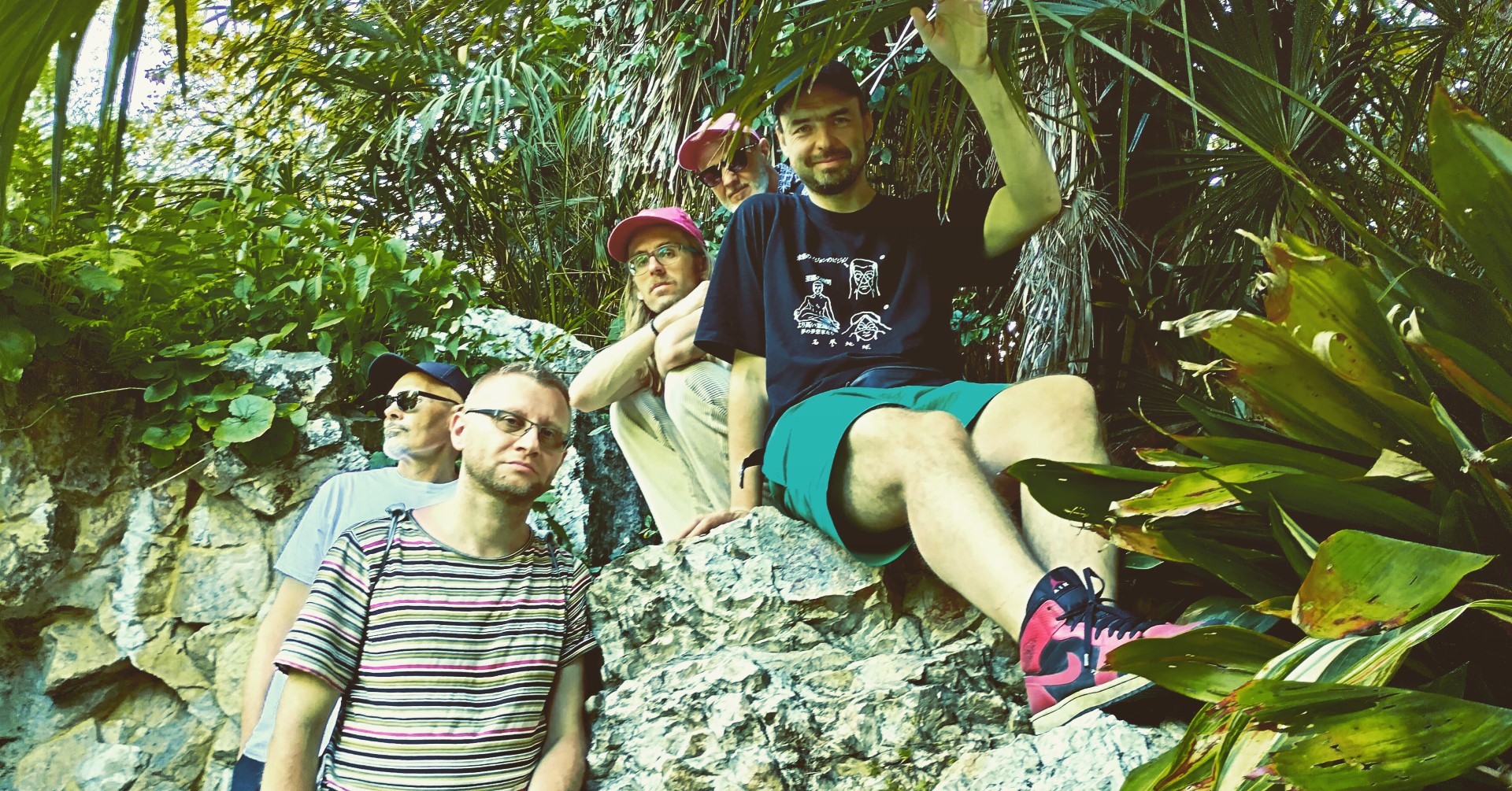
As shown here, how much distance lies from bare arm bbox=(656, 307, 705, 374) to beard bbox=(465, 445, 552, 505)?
0.77 m

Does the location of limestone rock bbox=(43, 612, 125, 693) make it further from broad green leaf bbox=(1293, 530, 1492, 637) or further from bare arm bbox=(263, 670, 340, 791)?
broad green leaf bbox=(1293, 530, 1492, 637)

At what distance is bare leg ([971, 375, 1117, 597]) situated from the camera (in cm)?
189

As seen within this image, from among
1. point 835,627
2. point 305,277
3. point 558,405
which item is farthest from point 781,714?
point 305,277

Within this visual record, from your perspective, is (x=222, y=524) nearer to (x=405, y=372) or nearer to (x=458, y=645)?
(x=405, y=372)

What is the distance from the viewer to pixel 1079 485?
5.66ft

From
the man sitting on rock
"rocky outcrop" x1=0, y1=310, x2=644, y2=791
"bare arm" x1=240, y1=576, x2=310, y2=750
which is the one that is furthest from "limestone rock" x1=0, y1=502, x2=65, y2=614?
the man sitting on rock

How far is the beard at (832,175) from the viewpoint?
102 inches

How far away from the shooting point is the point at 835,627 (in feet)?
7.50

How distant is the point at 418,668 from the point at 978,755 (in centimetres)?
104

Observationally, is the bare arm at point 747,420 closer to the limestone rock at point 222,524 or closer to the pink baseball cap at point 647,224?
the pink baseball cap at point 647,224

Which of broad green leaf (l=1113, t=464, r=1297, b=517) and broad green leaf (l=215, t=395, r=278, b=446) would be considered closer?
broad green leaf (l=1113, t=464, r=1297, b=517)

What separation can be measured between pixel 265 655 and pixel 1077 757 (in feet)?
5.64

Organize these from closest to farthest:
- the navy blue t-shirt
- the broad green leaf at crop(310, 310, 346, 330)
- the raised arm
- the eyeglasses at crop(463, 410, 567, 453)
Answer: the raised arm, the eyeglasses at crop(463, 410, 567, 453), the navy blue t-shirt, the broad green leaf at crop(310, 310, 346, 330)

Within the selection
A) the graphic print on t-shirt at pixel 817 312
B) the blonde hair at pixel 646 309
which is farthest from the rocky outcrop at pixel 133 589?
the graphic print on t-shirt at pixel 817 312
